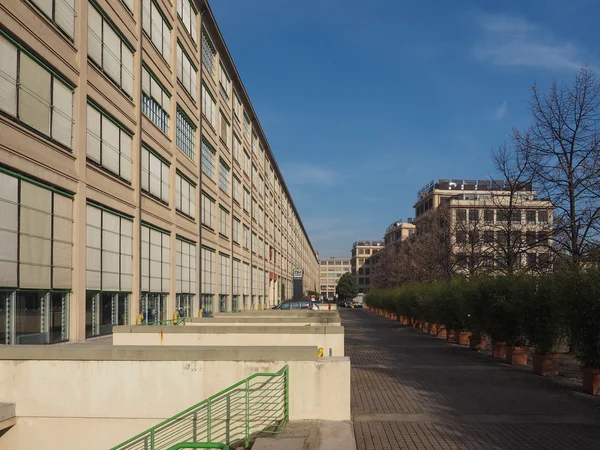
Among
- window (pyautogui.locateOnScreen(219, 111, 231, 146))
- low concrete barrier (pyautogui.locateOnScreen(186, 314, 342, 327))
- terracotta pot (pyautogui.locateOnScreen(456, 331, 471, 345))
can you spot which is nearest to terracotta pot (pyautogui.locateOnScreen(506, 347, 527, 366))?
low concrete barrier (pyautogui.locateOnScreen(186, 314, 342, 327))

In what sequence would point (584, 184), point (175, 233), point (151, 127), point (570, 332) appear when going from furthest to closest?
point (175, 233) → point (151, 127) → point (584, 184) → point (570, 332)

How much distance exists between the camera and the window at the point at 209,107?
3578 centimetres

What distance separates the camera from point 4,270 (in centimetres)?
1424

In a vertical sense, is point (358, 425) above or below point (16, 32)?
below

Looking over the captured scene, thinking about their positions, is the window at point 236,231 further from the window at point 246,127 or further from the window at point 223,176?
the window at point 246,127

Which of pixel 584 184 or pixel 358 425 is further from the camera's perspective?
pixel 584 184

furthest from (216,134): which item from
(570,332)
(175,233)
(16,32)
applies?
(570,332)

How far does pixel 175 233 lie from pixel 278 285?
50.0 metres

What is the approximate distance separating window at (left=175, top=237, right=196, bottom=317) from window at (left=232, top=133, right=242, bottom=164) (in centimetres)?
1429

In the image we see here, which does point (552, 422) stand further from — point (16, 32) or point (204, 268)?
point (204, 268)

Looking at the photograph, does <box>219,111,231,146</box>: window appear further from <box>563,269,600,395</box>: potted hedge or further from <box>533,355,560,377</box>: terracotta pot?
<box>563,269,600,395</box>: potted hedge

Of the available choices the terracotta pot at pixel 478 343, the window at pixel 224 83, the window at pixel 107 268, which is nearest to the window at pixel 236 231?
the window at pixel 224 83

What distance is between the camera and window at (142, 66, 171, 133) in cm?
2463

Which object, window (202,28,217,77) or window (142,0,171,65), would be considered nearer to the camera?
window (142,0,171,65)
